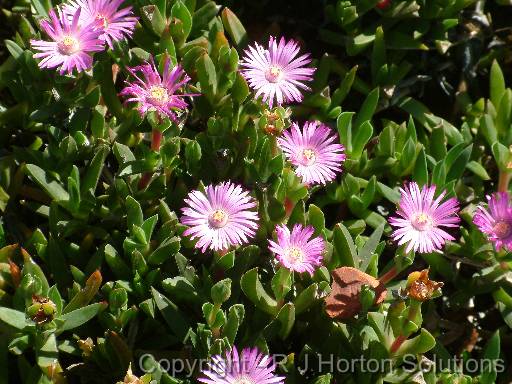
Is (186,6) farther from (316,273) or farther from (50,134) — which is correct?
(316,273)

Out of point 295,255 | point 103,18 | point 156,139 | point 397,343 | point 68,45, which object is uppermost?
point 103,18

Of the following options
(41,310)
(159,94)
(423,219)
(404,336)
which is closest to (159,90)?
(159,94)

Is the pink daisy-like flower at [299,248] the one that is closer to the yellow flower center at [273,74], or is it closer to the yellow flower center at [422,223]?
the yellow flower center at [422,223]

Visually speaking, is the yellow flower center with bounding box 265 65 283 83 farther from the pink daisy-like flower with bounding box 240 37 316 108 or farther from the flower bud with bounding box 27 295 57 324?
the flower bud with bounding box 27 295 57 324

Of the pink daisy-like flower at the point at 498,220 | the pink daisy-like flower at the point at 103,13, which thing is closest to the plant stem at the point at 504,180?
the pink daisy-like flower at the point at 498,220

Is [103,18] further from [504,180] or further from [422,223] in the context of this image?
[504,180]

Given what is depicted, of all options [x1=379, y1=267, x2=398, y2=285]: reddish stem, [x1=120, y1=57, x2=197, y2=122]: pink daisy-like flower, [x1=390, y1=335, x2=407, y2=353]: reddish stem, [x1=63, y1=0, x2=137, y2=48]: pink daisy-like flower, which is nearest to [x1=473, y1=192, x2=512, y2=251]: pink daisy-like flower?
[x1=379, y1=267, x2=398, y2=285]: reddish stem
